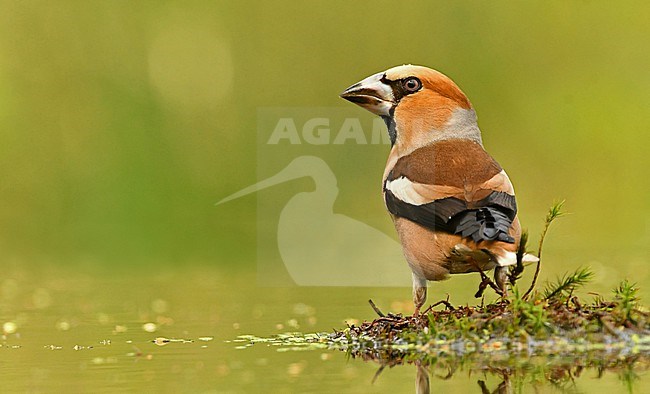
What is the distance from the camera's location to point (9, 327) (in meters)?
7.55

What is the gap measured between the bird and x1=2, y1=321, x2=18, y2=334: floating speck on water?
7.56 ft

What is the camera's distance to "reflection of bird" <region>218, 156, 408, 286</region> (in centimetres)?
1007

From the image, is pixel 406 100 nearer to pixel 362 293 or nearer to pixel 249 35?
pixel 362 293

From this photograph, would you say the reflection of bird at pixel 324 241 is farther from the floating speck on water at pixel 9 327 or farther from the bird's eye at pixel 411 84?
the floating speck on water at pixel 9 327

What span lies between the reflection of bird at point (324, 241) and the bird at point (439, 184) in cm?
248

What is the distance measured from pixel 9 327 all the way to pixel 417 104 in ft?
8.91

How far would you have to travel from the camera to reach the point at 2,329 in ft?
24.6

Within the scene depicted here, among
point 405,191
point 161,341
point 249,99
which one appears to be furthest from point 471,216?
point 249,99

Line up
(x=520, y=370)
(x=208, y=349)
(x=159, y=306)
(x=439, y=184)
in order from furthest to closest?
(x=159, y=306)
(x=439, y=184)
(x=208, y=349)
(x=520, y=370)

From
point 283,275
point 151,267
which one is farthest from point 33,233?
point 283,275

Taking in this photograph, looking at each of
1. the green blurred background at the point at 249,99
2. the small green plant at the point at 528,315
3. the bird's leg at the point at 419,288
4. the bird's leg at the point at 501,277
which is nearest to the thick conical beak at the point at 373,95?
the bird's leg at the point at 419,288

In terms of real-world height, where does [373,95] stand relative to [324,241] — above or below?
below

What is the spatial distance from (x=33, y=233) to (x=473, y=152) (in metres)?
7.54

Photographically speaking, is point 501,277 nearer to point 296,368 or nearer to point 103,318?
point 296,368
